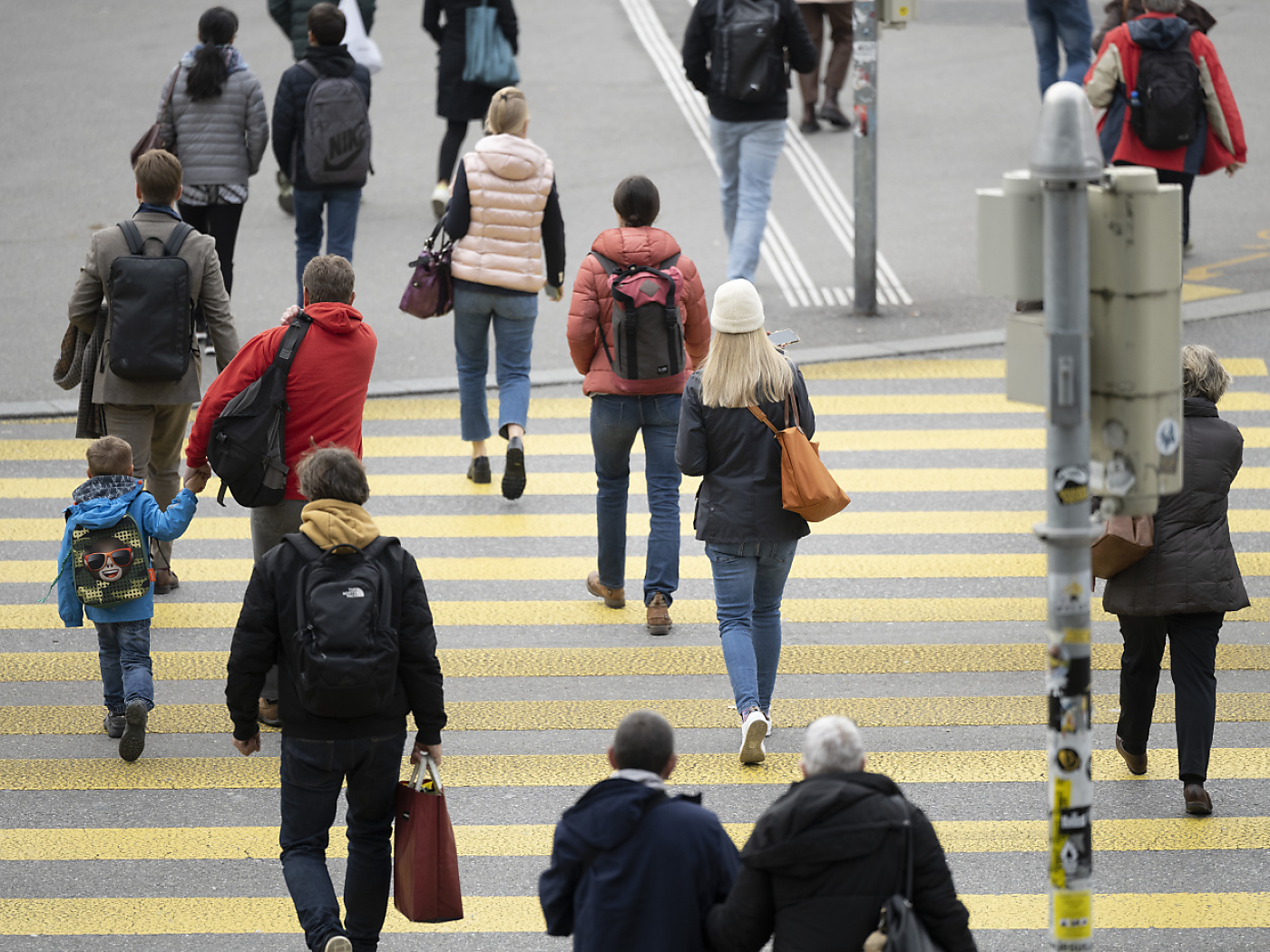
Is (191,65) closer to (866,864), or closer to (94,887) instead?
(94,887)

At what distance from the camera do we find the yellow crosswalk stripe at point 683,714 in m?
7.27

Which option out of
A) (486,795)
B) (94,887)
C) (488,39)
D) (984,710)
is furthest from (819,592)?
(488,39)

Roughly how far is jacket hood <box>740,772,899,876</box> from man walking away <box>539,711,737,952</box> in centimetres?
16

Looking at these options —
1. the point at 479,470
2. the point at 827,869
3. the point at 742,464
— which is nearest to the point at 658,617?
the point at 742,464

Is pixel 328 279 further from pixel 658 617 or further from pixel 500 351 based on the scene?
pixel 500 351

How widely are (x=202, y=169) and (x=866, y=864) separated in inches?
322

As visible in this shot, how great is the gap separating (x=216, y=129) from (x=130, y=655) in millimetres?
5041

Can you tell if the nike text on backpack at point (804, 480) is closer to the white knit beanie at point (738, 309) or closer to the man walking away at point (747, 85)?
the white knit beanie at point (738, 309)

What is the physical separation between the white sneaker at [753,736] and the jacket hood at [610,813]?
8.27 ft

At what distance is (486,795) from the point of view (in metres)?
6.68

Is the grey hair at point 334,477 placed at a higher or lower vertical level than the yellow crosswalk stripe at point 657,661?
higher

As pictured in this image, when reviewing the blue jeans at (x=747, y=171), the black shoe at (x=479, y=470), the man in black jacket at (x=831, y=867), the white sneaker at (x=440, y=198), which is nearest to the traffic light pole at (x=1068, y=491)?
the man in black jacket at (x=831, y=867)

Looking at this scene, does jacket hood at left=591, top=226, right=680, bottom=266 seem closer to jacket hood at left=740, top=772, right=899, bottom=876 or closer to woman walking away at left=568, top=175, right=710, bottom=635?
woman walking away at left=568, top=175, right=710, bottom=635

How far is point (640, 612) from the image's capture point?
27.9 feet
